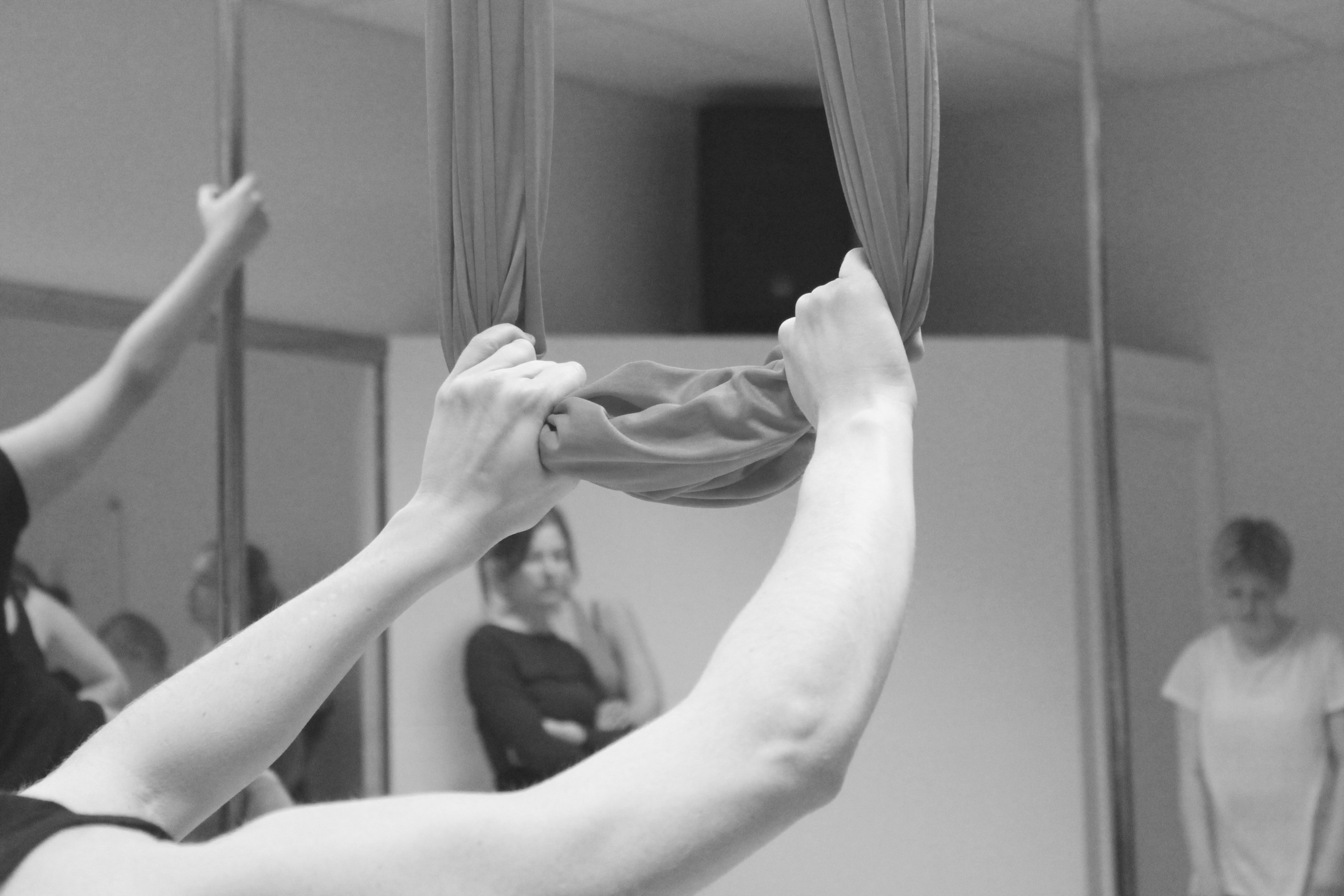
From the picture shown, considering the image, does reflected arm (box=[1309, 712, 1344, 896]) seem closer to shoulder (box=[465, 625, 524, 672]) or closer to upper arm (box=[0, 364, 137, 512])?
shoulder (box=[465, 625, 524, 672])

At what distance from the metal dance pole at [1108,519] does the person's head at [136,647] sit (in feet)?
5.24

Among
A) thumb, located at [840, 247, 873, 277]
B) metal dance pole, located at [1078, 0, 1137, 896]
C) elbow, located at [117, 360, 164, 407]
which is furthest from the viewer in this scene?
metal dance pole, located at [1078, 0, 1137, 896]

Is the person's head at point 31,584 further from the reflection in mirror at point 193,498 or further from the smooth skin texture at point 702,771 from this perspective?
the smooth skin texture at point 702,771

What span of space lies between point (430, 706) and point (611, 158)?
127cm

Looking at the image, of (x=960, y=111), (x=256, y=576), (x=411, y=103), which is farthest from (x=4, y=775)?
(x=960, y=111)

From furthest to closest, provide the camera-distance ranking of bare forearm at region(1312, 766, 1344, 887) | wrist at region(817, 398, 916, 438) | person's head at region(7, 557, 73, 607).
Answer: bare forearm at region(1312, 766, 1344, 887)
person's head at region(7, 557, 73, 607)
wrist at region(817, 398, 916, 438)

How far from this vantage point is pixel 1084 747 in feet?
10.5

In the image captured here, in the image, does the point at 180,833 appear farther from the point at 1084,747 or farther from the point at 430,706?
the point at 1084,747

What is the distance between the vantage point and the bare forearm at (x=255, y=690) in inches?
27.5

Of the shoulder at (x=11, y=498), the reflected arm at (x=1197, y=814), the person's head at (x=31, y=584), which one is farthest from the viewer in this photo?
the reflected arm at (x=1197, y=814)

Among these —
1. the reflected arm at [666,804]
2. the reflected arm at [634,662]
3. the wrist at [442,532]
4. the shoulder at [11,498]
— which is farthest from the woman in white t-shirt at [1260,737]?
the reflected arm at [666,804]

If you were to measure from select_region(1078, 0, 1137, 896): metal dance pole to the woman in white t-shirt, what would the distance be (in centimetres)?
101

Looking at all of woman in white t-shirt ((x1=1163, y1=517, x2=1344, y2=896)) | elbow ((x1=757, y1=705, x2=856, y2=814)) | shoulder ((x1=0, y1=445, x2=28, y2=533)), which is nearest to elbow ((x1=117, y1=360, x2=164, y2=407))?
shoulder ((x1=0, y1=445, x2=28, y2=533))

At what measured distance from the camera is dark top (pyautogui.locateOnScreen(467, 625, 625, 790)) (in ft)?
9.69
